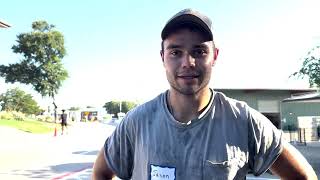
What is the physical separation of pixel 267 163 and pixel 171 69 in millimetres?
555

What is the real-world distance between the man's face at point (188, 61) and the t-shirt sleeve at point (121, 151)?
1.05 ft

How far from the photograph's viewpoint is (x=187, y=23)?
1.94 m

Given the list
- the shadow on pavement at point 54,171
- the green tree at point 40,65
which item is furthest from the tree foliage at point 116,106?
the shadow on pavement at point 54,171

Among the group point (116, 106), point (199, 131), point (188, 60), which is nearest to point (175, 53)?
point (188, 60)

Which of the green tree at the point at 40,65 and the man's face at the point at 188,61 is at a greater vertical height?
the green tree at the point at 40,65

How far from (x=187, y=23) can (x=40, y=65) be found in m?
65.0

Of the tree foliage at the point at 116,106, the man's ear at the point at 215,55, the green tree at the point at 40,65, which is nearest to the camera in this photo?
the man's ear at the point at 215,55

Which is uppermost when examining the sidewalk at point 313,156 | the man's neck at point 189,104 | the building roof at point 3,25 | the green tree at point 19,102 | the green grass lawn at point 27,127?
the building roof at point 3,25

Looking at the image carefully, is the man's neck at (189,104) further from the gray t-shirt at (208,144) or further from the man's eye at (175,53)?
the man's eye at (175,53)

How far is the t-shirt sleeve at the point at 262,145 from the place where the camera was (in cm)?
192

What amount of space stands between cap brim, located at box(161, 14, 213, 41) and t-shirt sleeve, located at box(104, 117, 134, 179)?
0.47 metres

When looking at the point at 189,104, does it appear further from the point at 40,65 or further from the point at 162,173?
the point at 40,65

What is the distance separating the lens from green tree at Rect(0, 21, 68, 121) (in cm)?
6406

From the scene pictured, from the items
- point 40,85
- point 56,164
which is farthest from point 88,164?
point 40,85
